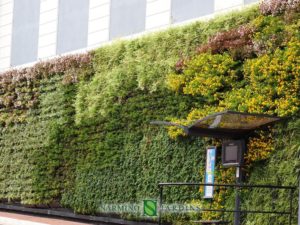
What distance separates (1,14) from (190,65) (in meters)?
11.8

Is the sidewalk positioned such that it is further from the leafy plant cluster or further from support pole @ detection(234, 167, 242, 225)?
support pole @ detection(234, 167, 242, 225)

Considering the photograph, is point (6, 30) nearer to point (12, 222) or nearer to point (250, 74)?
point (12, 222)

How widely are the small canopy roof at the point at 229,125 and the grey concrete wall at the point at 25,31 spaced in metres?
10.7

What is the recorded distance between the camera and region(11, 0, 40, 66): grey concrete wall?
Answer: 2273 cm

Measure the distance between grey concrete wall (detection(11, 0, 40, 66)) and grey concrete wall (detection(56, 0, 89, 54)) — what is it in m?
1.33

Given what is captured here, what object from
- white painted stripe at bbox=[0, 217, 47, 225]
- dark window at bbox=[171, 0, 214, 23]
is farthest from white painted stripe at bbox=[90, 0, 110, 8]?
white painted stripe at bbox=[0, 217, 47, 225]

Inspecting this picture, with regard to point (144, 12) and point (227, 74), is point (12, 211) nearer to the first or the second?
point (144, 12)

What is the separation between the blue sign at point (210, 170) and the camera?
45.1 ft

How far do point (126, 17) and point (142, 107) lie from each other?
3933 mm

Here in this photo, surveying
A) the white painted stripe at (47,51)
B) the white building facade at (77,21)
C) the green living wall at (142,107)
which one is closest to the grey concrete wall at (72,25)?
the white building facade at (77,21)

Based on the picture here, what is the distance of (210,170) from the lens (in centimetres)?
1390

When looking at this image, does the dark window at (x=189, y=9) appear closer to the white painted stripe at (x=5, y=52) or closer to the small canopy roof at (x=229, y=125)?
the small canopy roof at (x=229, y=125)

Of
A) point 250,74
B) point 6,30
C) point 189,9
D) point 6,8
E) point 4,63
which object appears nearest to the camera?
point 250,74

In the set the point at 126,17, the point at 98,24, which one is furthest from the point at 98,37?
the point at 126,17
